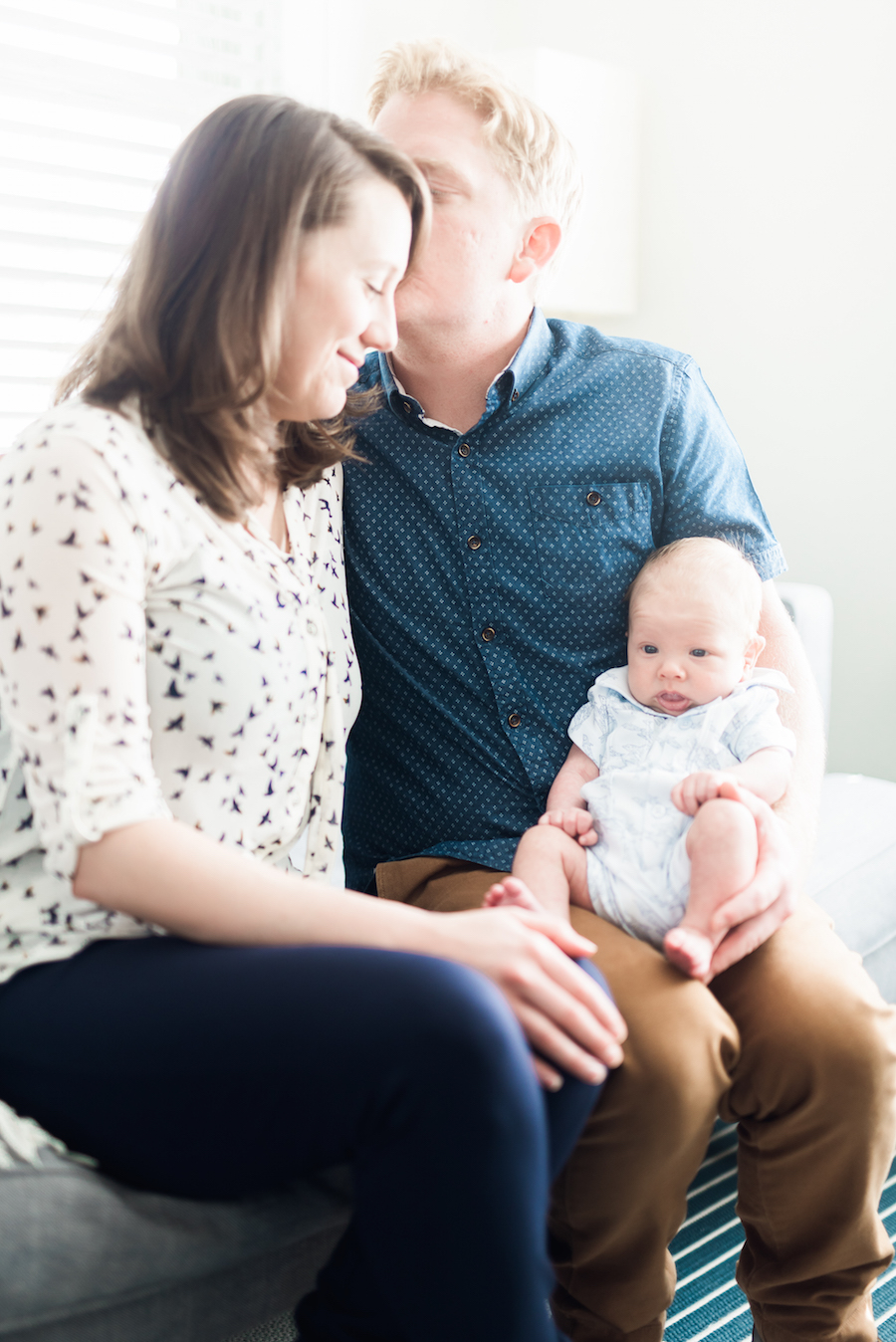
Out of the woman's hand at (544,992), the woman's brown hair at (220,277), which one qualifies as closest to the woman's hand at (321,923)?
the woman's hand at (544,992)

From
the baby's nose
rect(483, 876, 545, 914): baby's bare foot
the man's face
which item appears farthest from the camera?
the man's face

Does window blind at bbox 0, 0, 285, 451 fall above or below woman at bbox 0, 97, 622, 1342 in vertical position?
above

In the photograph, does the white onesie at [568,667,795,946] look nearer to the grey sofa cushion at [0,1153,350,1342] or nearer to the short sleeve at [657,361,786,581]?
the short sleeve at [657,361,786,581]

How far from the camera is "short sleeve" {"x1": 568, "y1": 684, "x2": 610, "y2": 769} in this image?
127 cm

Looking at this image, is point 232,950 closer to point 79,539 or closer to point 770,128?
point 79,539

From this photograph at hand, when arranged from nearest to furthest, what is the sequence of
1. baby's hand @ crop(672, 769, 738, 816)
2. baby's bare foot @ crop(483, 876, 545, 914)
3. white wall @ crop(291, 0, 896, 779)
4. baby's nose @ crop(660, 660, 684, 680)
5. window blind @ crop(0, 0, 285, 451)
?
baby's bare foot @ crop(483, 876, 545, 914) → baby's hand @ crop(672, 769, 738, 816) → baby's nose @ crop(660, 660, 684, 680) → window blind @ crop(0, 0, 285, 451) → white wall @ crop(291, 0, 896, 779)

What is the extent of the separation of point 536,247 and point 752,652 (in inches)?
22.9

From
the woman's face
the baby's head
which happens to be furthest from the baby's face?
the woman's face

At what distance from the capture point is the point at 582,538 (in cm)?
133

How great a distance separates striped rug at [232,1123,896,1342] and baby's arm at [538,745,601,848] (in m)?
0.56

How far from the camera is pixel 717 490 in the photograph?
1.39 metres

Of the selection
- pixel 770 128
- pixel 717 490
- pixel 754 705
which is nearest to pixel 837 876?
pixel 754 705

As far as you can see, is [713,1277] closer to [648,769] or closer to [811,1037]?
[811,1037]

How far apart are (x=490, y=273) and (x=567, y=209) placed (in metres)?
0.20
